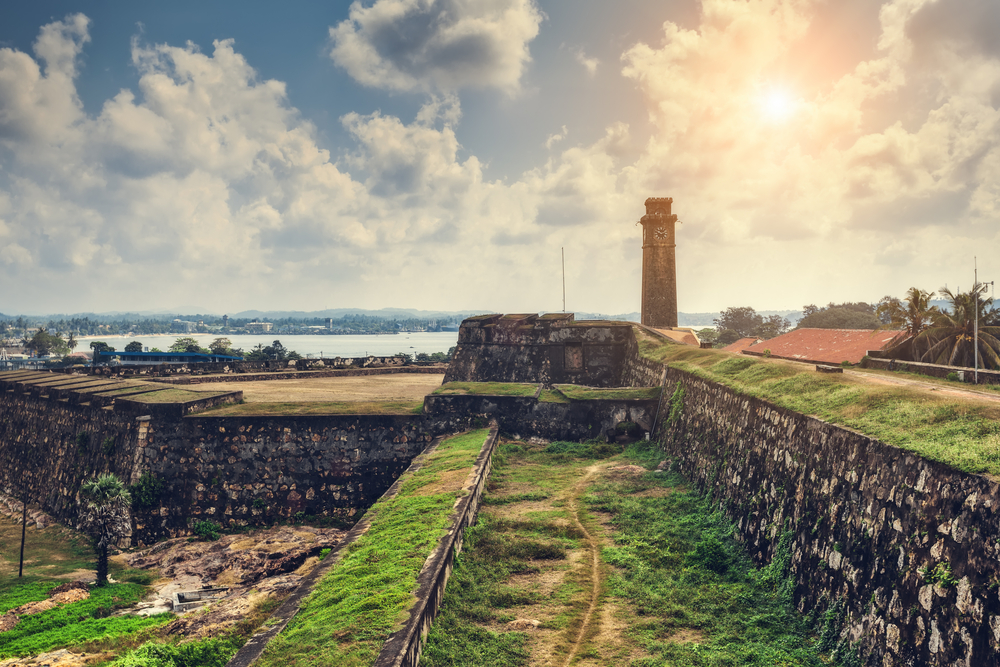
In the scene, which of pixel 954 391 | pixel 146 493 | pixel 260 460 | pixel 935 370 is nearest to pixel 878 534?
pixel 954 391

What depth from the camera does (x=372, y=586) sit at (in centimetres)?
696

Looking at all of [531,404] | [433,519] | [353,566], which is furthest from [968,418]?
[531,404]

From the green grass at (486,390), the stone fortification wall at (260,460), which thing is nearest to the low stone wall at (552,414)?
the green grass at (486,390)

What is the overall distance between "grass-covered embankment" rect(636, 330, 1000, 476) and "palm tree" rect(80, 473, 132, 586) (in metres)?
13.2

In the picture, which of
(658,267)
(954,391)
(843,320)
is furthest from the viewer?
(843,320)

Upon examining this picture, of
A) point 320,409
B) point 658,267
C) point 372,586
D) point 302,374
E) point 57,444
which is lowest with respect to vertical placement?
point 57,444

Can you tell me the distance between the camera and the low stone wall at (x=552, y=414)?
15633 millimetres

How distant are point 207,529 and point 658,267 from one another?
26440 mm

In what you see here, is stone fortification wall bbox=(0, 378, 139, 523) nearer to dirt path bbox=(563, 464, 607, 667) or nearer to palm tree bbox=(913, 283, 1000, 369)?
dirt path bbox=(563, 464, 607, 667)

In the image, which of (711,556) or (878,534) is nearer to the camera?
(878,534)

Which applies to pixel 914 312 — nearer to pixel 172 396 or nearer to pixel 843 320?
pixel 172 396

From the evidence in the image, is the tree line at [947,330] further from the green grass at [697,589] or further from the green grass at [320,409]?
the green grass at [320,409]

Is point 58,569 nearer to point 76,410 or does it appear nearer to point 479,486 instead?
point 76,410

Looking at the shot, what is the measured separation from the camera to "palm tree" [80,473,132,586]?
42.4ft
